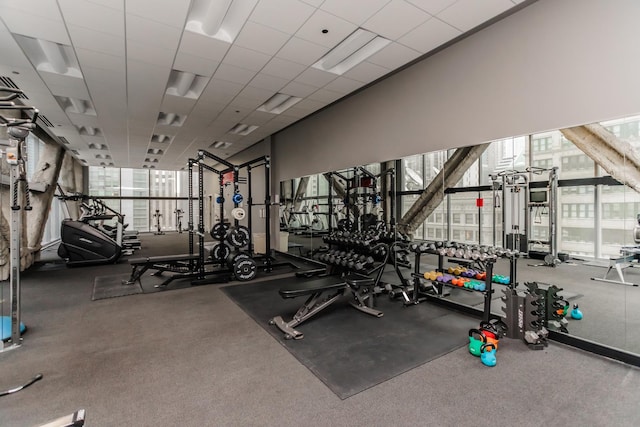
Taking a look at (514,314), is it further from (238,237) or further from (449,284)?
(238,237)

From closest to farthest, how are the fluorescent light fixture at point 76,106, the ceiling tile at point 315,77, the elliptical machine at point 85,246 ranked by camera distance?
1. the ceiling tile at point 315,77
2. the fluorescent light fixture at point 76,106
3. the elliptical machine at point 85,246

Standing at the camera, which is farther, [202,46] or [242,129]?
[242,129]

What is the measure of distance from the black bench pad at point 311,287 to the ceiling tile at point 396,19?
2666mm

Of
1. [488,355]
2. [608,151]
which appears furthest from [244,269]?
[608,151]

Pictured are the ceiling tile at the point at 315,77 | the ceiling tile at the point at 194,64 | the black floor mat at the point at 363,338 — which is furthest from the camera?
the ceiling tile at the point at 315,77

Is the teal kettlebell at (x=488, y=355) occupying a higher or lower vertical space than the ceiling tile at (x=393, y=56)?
lower

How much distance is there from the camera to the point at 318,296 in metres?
3.28

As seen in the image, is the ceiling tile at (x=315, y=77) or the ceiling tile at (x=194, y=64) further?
the ceiling tile at (x=315, y=77)

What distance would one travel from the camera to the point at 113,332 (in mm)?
2896

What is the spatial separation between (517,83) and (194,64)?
365 cm

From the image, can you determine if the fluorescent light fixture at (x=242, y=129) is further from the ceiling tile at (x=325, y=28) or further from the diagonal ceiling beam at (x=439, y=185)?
the diagonal ceiling beam at (x=439, y=185)

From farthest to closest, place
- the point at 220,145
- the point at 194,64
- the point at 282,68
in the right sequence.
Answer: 1. the point at 220,145
2. the point at 282,68
3. the point at 194,64

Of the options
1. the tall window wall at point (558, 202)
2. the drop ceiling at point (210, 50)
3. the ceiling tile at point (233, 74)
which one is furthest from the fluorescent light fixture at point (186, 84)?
the tall window wall at point (558, 202)

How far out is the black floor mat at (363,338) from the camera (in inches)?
85.6
